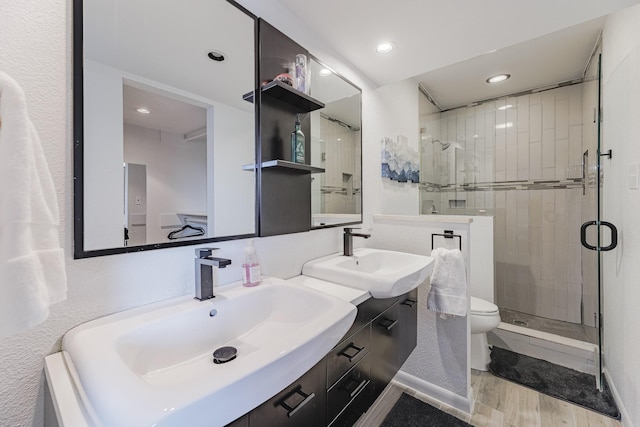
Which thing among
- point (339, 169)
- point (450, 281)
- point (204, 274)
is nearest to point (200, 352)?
point (204, 274)

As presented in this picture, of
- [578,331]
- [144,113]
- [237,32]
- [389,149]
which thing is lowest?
[578,331]

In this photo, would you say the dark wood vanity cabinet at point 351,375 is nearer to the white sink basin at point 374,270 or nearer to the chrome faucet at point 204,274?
the white sink basin at point 374,270

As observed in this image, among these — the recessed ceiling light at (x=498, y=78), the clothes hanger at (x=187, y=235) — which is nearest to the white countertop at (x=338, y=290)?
the clothes hanger at (x=187, y=235)

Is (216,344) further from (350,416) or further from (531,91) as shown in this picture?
(531,91)

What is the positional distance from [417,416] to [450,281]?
2.79 feet

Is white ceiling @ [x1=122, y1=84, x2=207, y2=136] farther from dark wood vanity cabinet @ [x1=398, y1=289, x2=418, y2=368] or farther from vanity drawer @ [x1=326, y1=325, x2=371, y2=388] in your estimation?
dark wood vanity cabinet @ [x1=398, y1=289, x2=418, y2=368]

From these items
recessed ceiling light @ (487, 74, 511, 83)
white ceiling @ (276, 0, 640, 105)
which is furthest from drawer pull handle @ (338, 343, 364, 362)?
recessed ceiling light @ (487, 74, 511, 83)

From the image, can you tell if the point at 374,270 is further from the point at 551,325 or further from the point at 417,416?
the point at 551,325

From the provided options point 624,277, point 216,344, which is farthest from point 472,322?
point 216,344

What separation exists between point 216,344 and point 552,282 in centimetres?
329

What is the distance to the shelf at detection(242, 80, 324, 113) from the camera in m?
1.18

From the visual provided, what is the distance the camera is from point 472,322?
194cm

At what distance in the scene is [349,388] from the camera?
98cm

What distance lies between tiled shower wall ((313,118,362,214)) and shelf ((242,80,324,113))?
0.71ft
